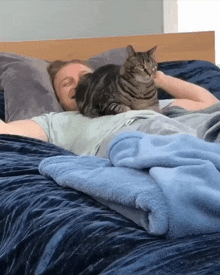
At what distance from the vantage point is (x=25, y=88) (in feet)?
7.42

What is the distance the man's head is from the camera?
226 centimetres

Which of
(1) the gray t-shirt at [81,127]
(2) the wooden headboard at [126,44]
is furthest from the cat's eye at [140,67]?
(2) the wooden headboard at [126,44]

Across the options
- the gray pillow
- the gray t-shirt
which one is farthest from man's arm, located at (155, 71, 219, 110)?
the gray pillow

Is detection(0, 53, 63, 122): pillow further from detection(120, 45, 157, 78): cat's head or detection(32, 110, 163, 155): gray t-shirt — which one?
detection(120, 45, 157, 78): cat's head

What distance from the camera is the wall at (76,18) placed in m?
3.01

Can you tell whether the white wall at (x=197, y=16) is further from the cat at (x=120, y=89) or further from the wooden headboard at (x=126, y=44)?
the cat at (x=120, y=89)

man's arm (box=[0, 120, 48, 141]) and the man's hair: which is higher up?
the man's hair

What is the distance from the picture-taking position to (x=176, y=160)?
822 mm

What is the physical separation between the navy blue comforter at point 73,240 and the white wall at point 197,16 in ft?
7.43

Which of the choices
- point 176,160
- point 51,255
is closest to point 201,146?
point 176,160

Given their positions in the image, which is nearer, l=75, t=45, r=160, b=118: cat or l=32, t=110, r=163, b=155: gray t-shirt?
l=32, t=110, r=163, b=155: gray t-shirt

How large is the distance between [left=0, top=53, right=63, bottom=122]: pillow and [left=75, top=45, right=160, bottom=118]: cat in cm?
16

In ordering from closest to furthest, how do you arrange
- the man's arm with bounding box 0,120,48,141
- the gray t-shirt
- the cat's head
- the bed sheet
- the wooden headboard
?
the bed sheet → the gray t-shirt → the man's arm with bounding box 0,120,48,141 → the cat's head → the wooden headboard

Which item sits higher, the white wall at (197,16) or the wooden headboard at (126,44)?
the white wall at (197,16)
